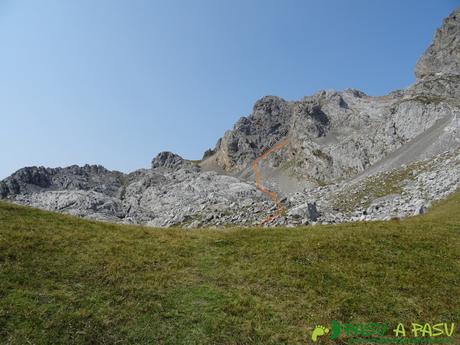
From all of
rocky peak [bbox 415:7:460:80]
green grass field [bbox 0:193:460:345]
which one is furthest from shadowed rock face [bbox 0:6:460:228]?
green grass field [bbox 0:193:460:345]

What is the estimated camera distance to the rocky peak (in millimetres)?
160875

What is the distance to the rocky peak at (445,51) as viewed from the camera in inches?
6334

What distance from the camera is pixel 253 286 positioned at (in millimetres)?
18094

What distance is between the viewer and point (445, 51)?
16838 centimetres

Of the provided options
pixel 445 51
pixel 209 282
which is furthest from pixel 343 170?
pixel 209 282

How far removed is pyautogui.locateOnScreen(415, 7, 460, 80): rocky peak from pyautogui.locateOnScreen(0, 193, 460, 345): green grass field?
16757 centimetres

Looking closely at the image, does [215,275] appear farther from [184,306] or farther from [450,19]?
[450,19]

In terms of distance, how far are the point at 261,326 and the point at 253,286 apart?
3439 millimetres

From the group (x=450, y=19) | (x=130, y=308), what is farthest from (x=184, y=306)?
(x=450, y=19)

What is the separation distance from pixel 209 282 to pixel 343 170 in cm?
12423

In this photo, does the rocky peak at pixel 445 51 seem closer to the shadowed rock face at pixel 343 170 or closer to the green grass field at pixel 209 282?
the shadowed rock face at pixel 343 170

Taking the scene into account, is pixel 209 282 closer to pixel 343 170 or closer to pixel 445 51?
pixel 343 170

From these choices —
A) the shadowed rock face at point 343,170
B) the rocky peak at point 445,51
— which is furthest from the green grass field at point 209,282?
the rocky peak at point 445,51

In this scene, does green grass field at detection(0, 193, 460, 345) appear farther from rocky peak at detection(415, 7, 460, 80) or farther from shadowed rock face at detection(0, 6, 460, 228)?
rocky peak at detection(415, 7, 460, 80)
